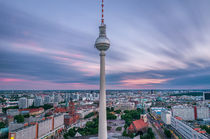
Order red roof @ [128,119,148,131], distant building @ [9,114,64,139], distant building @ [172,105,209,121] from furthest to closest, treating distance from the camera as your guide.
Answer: distant building @ [172,105,209,121], red roof @ [128,119,148,131], distant building @ [9,114,64,139]

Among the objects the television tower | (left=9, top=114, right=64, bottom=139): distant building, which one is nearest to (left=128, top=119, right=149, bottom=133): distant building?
the television tower

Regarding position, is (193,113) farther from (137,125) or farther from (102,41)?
(102,41)

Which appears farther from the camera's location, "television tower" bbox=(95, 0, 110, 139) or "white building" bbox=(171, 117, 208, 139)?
"white building" bbox=(171, 117, 208, 139)

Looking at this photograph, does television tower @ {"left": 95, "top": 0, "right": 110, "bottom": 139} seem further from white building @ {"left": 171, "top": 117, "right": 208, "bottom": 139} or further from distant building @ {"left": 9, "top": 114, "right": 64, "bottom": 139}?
white building @ {"left": 171, "top": 117, "right": 208, "bottom": 139}

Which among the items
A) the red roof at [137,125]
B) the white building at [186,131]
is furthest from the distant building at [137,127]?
the white building at [186,131]

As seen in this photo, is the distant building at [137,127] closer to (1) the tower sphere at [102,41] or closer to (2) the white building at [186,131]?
(2) the white building at [186,131]

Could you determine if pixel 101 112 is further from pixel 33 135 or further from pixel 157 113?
pixel 157 113

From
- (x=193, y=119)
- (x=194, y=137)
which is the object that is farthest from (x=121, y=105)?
(x=194, y=137)

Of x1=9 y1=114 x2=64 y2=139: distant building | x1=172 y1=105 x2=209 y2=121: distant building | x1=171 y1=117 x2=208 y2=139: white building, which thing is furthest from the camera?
x1=172 y1=105 x2=209 y2=121: distant building
